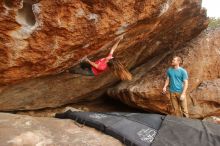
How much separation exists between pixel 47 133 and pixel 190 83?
547cm

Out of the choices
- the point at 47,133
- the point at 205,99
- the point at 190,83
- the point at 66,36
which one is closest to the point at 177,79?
the point at 190,83

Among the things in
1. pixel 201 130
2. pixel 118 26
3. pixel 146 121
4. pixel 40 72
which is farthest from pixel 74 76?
pixel 201 130

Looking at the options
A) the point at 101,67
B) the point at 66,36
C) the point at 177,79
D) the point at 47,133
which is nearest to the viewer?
the point at 47,133

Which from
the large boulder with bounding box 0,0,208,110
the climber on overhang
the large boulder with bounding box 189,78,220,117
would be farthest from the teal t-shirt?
the large boulder with bounding box 189,78,220,117

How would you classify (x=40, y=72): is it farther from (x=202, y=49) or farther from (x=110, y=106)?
(x=202, y=49)

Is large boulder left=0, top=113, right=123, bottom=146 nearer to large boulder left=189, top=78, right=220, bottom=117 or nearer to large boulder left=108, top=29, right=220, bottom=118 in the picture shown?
large boulder left=108, top=29, right=220, bottom=118

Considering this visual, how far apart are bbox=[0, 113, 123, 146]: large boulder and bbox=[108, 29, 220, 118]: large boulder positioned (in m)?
3.72

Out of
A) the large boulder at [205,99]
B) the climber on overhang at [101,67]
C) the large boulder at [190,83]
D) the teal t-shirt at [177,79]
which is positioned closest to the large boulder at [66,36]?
the climber on overhang at [101,67]

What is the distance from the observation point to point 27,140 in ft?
16.6

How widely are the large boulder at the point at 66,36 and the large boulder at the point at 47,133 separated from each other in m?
1.35

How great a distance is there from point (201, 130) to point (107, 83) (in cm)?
478

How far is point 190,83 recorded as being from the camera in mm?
9508

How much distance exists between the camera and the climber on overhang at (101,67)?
7.34m

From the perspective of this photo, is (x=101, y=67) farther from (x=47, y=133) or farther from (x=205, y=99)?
(x=205, y=99)
